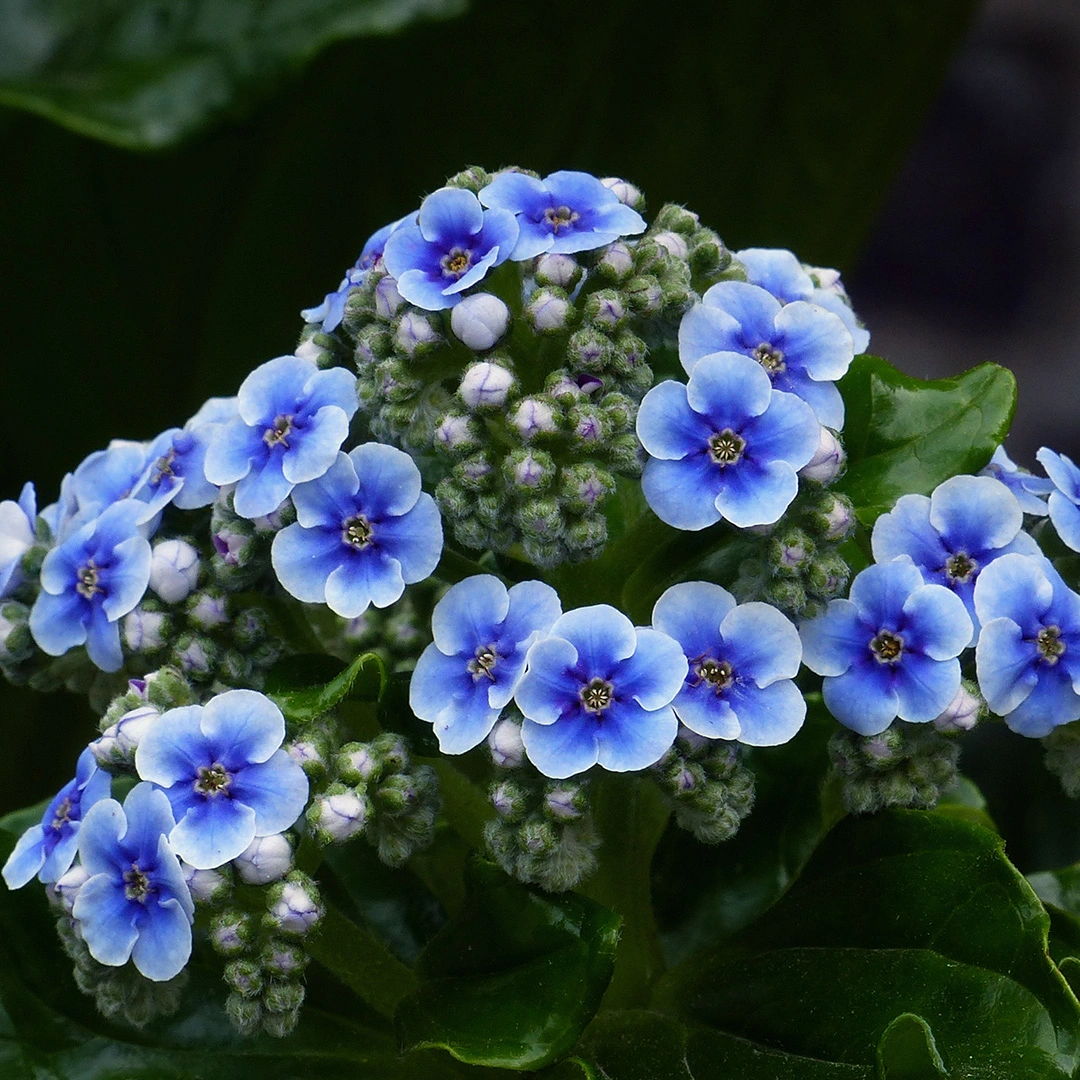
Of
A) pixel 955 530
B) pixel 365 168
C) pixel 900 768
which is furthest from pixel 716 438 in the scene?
pixel 365 168

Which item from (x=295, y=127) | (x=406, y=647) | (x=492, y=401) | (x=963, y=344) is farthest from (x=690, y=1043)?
(x=963, y=344)

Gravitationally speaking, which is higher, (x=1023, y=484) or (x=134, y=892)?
(x=1023, y=484)

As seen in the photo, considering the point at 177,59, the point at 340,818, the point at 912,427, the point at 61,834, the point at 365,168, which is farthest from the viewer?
the point at 365,168

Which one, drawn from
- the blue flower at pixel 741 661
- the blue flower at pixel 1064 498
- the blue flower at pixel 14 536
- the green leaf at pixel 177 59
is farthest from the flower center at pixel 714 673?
the green leaf at pixel 177 59

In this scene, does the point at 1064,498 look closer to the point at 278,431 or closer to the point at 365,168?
the point at 278,431

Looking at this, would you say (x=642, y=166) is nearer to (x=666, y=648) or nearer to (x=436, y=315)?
(x=436, y=315)

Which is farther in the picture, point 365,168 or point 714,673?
point 365,168

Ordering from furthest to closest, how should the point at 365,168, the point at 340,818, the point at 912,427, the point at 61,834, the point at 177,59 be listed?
1. the point at 365,168
2. the point at 177,59
3. the point at 912,427
4. the point at 61,834
5. the point at 340,818
